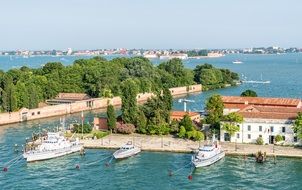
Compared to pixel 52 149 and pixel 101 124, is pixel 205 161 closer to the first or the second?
pixel 52 149

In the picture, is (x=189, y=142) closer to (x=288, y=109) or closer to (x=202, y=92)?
(x=288, y=109)

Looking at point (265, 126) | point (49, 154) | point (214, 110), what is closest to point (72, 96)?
point (214, 110)

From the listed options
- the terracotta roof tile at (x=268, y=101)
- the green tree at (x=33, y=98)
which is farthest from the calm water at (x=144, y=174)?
the green tree at (x=33, y=98)

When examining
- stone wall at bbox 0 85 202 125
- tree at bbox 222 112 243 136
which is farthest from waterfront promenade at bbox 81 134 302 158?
stone wall at bbox 0 85 202 125

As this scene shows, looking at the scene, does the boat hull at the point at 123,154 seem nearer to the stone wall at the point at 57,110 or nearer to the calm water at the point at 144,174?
the calm water at the point at 144,174

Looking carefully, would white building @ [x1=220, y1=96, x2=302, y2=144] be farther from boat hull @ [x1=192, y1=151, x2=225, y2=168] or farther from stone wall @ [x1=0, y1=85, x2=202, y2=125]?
stone wall @ [x1=0, y1=85, x2=202, y2=125]

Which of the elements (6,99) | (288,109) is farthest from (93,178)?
(6,99)
